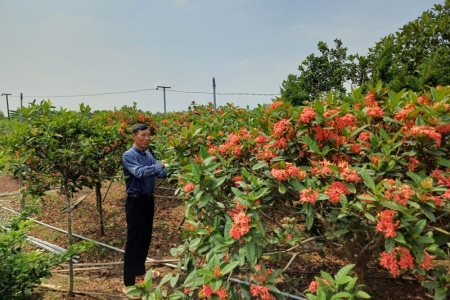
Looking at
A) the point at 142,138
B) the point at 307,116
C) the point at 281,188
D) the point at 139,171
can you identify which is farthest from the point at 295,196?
the point at 142,138

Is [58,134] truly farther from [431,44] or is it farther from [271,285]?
[431,44]

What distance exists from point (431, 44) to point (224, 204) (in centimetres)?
1009

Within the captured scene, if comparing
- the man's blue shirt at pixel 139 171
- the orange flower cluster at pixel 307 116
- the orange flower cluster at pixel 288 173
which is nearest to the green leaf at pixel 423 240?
the orange flower cluster at pixel 288 173

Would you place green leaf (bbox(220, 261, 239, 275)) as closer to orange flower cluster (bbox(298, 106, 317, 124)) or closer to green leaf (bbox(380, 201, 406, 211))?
green leaf (bbox(380, 201, 406, 211))

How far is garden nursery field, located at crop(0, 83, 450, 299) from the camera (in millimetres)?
1509

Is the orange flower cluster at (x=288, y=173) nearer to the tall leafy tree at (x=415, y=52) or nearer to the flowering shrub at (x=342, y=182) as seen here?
the flowering shrub at (x=342, y=182)

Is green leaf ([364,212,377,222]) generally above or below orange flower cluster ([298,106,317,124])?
below

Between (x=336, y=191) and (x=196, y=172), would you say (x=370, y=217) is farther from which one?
(x=196, y=172)

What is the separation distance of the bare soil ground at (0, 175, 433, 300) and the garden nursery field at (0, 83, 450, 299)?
0.02 m

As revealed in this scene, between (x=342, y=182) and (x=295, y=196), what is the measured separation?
0.31 metres

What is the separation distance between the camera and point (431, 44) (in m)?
9.54

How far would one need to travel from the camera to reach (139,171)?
10.2 ft

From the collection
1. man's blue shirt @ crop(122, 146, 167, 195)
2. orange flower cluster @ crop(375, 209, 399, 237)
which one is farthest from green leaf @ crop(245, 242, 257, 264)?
man's blue shirt @ crop(122, 146, 167, 195)

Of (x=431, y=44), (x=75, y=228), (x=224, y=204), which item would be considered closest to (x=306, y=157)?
(x=224, y=204)
